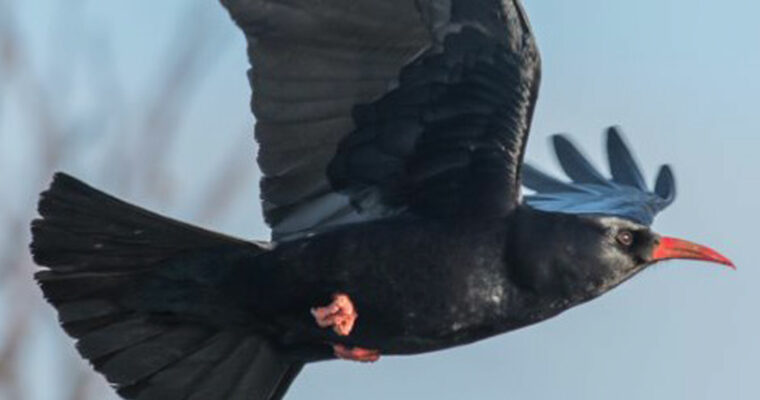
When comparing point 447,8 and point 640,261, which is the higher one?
point 447,8

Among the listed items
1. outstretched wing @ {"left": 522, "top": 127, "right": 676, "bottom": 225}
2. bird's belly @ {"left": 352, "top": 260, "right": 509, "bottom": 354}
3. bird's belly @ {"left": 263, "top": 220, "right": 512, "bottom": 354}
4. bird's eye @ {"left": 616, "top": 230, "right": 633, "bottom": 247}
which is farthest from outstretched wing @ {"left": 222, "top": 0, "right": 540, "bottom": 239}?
outstretched wing @ {"left": 522, "top": 127, "right": 676, "bottom": 225}

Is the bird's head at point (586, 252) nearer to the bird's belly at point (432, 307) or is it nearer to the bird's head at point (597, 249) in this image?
the bird's head at point (597, 249)

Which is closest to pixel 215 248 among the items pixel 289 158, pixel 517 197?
pixel 289 158

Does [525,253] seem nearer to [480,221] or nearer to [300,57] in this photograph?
[480,221]

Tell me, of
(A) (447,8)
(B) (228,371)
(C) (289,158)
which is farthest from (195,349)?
(A) (447,8)

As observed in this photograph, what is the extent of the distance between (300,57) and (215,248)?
24.2 inches

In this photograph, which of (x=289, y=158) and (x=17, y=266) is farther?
(x=17, y=266)

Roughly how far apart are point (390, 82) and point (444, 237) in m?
0.48

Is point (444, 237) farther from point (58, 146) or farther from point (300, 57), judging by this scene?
point (58, 146)

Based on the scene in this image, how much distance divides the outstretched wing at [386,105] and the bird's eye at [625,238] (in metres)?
0.35

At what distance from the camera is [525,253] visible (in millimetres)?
8883

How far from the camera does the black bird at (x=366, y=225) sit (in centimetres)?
882

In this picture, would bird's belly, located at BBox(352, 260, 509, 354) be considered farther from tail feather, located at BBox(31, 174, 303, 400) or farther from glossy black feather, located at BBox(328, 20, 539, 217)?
tail feather, located at BBox(31, 174, 303, 400)

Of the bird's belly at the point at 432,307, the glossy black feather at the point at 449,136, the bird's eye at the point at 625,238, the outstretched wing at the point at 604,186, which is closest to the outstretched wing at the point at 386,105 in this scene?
the glossy black feather at the point at 449,136
